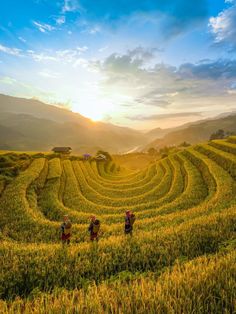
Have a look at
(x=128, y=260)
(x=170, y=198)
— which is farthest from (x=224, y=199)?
(x=128, y=260)

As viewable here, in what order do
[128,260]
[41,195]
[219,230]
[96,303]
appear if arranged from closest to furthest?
[96,303]
[128,260]
[219,230]
[41,195]

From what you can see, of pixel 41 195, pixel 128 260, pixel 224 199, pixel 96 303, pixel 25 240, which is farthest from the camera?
pixel 41 195

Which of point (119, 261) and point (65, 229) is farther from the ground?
point (119, 261)

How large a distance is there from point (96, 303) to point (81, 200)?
23.3 metres

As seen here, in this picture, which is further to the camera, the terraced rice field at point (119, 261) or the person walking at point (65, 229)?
the person walking at point (65, 229)

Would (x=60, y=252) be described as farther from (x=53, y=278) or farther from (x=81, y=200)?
(x=81, y=200)

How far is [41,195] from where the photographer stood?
85.7 ft

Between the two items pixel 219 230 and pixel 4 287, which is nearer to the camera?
pixel 4 287

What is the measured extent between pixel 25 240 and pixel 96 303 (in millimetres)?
13272

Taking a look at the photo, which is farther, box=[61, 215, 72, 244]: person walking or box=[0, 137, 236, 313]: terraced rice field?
box=[61, 215, 72, 244]: person walking

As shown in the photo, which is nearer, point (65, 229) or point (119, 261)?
point (119, 261)

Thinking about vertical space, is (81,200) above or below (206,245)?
below

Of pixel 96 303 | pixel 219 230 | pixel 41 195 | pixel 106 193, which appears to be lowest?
pixel 106 193

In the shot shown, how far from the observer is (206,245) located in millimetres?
9016
